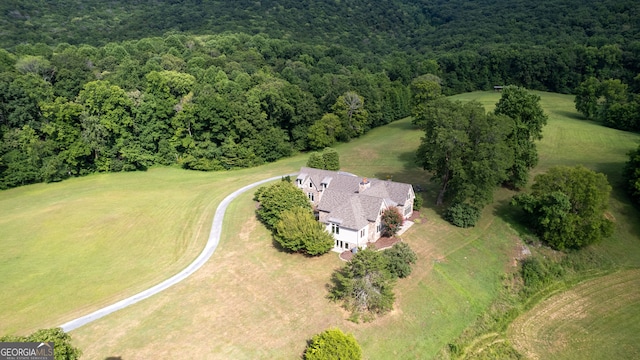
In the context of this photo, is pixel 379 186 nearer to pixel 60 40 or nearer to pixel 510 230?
pixel 510 230

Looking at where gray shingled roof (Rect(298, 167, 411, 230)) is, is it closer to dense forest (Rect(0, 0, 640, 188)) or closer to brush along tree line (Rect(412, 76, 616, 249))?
brush along tree line (Rect(412, 76, 616, 249))

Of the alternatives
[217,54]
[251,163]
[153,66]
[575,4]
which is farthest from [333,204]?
[575,4]

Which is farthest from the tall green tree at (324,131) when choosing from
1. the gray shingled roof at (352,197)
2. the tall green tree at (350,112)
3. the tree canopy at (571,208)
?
the tree canopy at (571,208)

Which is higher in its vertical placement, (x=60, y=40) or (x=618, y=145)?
(x=60, y=40)

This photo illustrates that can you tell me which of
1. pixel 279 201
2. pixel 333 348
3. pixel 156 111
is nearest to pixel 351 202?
pixel 279 201

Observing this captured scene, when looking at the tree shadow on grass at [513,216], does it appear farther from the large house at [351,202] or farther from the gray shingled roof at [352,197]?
the gray shingled roof at [352,197]

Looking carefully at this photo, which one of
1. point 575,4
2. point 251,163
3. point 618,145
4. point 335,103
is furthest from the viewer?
point 575,4

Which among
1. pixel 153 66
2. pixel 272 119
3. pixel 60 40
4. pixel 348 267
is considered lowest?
pixel 348 267

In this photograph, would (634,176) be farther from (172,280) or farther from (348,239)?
(172,280)
